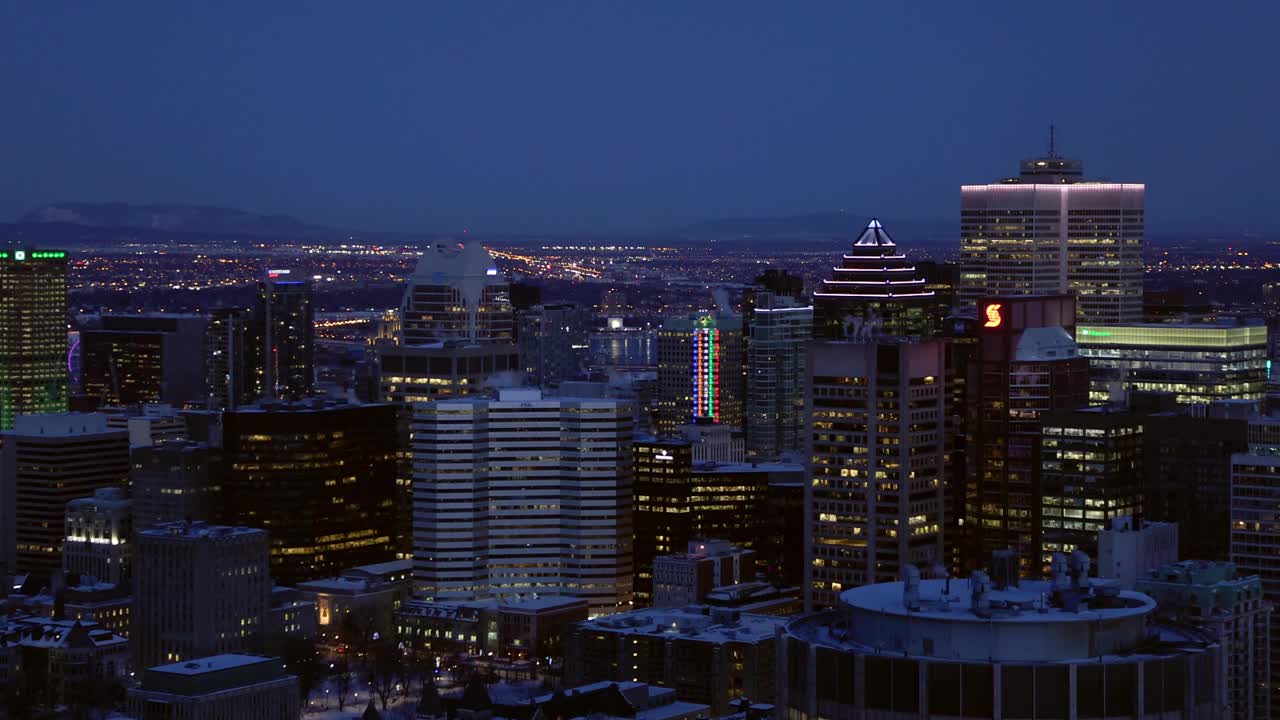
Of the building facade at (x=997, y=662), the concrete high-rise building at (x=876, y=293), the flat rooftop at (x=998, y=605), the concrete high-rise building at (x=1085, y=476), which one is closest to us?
the building facade at (x=997, y=662)

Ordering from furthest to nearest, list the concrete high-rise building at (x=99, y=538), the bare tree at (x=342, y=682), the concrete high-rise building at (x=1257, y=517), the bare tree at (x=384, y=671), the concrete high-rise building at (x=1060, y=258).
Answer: the concrete high-rise building at (x=1060, y=258)
the concrete high-rise building at (x=99, y=538)
the bare tree at (x=384, y=671)
the bare tree at (x=342, y=682)
the concrete high-rise building at (x=1257, y=517)

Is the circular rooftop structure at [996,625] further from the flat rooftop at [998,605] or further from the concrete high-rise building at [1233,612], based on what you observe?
the concrete high-rise building at [1233,612]

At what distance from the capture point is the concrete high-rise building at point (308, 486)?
158m

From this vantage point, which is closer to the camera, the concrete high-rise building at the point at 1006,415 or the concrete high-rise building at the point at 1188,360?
the concrete high-rise building at the point at 1006,415

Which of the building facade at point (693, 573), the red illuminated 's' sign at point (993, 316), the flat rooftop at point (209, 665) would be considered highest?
the red illuminated 's' sign at point (993, 316)

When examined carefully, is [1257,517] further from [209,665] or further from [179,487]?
[179,487]

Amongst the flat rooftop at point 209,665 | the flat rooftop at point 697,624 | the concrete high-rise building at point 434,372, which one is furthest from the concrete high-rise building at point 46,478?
the flat rooftop at point 697,624

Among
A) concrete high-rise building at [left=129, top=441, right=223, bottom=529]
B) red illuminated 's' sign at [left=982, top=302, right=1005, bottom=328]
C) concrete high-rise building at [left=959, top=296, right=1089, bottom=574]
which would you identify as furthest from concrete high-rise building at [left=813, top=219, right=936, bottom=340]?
concrete high-rise building at [left=129, top=441, right=223, bottom=529]

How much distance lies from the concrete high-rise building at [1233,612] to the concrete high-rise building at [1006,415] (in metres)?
30.5

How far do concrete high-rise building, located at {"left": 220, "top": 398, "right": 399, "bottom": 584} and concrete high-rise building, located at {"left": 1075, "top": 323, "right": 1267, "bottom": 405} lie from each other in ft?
160

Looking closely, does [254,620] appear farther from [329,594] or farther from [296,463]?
[296,463]

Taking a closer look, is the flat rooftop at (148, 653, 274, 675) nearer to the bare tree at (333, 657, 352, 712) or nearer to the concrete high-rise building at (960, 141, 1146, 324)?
the bare tree at (333, 657, 352, 712)

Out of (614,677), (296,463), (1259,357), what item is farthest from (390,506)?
(1259,357)

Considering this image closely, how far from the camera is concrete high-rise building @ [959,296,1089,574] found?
137 metres
